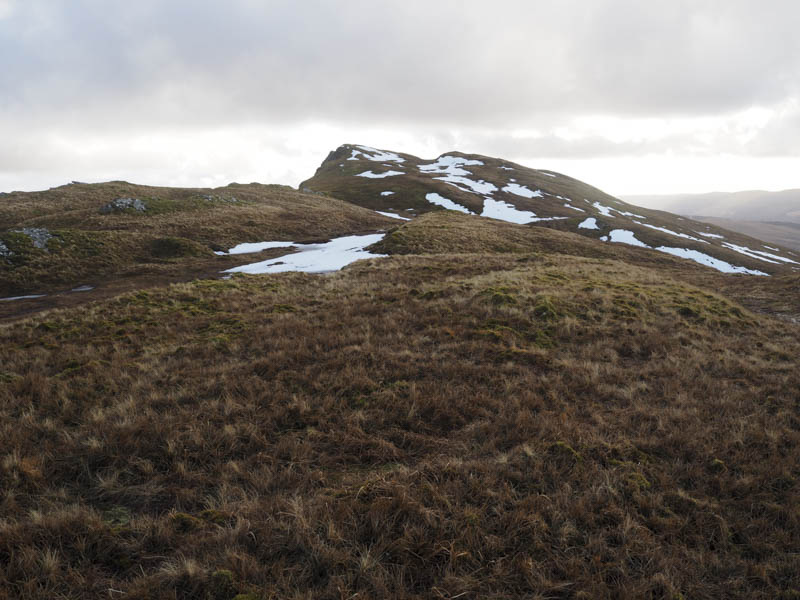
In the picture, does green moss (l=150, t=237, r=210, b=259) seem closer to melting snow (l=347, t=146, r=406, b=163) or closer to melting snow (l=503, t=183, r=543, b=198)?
melting snow (l=503, t=183, r=543, b=198)

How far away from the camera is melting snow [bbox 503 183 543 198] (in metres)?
87.8

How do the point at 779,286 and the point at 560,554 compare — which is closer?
the point at 560,554

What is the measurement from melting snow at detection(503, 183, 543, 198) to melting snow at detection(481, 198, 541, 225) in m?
12.9

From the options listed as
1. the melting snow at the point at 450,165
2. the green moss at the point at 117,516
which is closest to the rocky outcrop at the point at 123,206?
the green moss at the point at 117,516

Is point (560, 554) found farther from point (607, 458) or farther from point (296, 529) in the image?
point (296, 529)

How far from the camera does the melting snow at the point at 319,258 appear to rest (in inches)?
1024

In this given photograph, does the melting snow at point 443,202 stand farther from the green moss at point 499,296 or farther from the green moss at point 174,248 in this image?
the green moss at point 499,296

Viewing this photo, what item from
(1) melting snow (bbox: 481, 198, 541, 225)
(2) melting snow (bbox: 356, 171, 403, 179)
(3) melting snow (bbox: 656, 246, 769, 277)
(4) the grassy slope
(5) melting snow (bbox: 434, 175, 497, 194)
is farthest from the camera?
(2) melting snow (bbox: 356, 171, 403, 179)

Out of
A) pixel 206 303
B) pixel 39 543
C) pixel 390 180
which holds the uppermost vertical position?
pixel 390 180

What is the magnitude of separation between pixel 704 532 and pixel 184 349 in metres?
11.2

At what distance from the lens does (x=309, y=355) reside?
968cm

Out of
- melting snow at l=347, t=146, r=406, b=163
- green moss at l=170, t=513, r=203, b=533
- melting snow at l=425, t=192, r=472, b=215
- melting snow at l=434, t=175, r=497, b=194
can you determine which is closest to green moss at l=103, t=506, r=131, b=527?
green moss at l=170, t=513, r=203, b=533

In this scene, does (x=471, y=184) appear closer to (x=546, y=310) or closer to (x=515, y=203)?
(x=515, y=203)

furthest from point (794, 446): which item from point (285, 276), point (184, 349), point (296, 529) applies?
point (285, 276)
